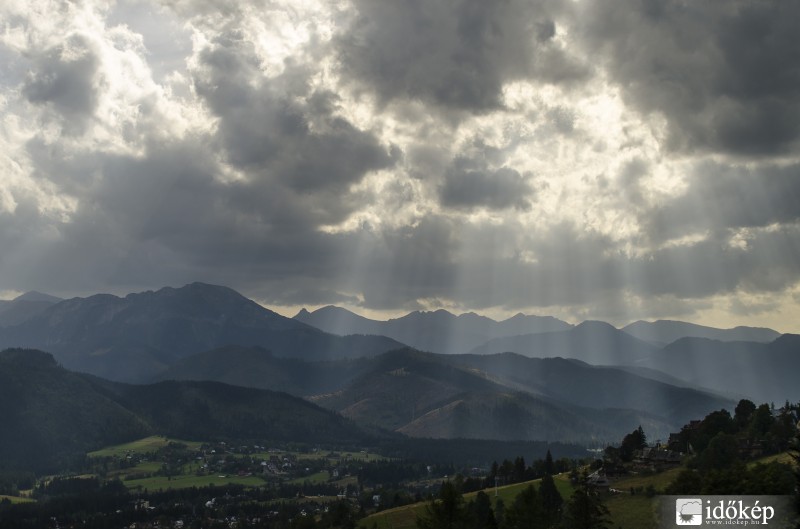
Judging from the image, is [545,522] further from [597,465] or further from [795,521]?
[597,465]

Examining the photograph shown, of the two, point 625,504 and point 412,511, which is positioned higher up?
point 625,504

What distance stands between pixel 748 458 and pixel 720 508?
199 feet

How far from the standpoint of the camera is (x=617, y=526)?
333 ft

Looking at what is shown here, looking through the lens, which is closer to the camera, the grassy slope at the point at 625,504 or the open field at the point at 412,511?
the grassy slope at the point at 625,504

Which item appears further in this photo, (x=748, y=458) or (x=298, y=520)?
(x=298, y=520)

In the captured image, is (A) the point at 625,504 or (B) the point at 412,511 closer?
(A) the point at 625,504

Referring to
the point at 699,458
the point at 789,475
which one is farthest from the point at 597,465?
the point at 789,475

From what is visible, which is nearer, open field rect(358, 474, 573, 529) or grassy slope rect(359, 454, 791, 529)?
grassy slope rect(359, 454, 791, 529)

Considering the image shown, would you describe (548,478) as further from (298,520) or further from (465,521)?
(298,520)

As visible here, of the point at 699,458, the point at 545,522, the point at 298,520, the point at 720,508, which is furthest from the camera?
the point at 298,520

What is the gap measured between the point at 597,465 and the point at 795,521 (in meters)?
89.3

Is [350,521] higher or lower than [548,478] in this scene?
lower

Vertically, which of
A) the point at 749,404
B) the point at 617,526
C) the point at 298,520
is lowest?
the point at 298,520

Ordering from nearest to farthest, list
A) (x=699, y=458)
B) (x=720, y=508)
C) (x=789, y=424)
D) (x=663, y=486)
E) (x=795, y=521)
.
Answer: (x=795, y=521) → (x=720, y=508) → (x=663, y=486) → (x=699, y=458) → (x=789, y=424)
